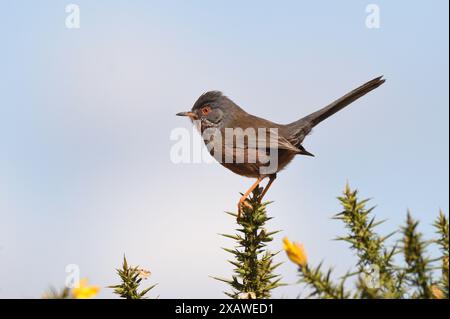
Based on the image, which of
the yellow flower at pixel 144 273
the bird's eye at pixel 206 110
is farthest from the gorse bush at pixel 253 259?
the bird's eye at pixel 206 110

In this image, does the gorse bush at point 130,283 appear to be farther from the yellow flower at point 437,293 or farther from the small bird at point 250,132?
the small bird at point 250,132

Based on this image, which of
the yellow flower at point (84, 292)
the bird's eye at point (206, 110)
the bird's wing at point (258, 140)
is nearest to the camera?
the yellow flower at point (84, 292)

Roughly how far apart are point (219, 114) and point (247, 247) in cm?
479

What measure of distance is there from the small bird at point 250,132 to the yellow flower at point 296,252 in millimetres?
4506

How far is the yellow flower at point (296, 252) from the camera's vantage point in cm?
193

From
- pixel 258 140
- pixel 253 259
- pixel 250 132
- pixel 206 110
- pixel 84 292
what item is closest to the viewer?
pixel 84 292

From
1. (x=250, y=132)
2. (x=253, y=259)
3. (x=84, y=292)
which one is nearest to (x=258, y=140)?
(x=250, y=132)

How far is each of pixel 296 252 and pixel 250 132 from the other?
5.41 metres

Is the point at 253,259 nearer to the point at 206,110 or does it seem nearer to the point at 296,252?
the point at 296,252

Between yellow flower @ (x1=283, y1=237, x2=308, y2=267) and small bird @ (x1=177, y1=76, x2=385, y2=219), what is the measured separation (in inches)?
177

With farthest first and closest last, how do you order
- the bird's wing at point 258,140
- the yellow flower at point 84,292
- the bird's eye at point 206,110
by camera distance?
1. the bird's eye at point 206,110
2. the bird's wing at point 258,140
3. the yellow flower at point 84,292

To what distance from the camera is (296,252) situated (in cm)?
195
